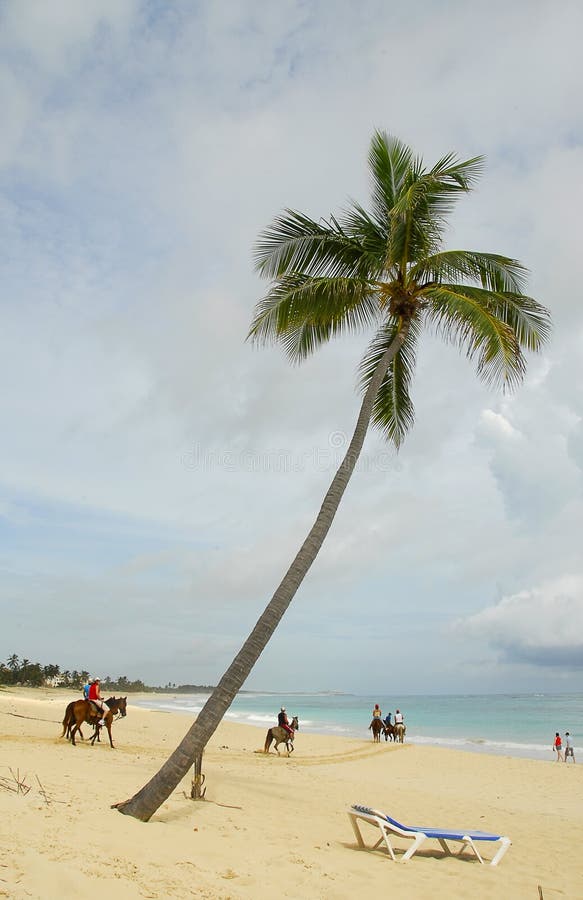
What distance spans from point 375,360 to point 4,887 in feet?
32.1

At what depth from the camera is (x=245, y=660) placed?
310 inches

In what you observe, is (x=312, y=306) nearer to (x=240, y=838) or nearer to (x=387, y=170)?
(x=387, y=170)

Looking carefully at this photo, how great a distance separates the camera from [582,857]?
867cm

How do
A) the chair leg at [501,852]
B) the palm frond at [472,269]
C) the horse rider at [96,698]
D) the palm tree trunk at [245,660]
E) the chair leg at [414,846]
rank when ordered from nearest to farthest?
the palm tree trunk at [245,660] < the chair leg at [414,846] < the chair leg at [501,852] < the palm frond at [472,269] < the horse rider at [96,698]

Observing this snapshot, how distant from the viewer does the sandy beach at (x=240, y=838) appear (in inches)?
204

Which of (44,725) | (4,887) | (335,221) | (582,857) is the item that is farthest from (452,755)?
(4,887)

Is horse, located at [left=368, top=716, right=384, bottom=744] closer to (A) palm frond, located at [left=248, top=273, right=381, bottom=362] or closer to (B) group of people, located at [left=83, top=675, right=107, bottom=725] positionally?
(B) group of people, located at [left=83, top=675, right=107, bottom=725]

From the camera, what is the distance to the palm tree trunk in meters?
7.16

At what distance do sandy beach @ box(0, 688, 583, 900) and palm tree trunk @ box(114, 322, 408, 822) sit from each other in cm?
32

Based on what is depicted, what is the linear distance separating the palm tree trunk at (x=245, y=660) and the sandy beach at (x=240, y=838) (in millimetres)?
319

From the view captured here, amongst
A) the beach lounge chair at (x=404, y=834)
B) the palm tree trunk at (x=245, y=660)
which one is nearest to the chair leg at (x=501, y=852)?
the beach lounge chair at (x=404, y=834)

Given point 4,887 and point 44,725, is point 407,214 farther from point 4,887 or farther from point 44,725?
point 44,725

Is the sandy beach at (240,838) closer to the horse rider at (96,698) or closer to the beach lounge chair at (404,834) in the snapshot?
→ the beach lounge chair at (404,834)

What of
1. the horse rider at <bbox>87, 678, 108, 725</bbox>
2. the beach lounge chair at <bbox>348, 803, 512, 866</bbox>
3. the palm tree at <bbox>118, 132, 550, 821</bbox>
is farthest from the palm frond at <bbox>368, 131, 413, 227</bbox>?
the horse rider at <bbox>87, 678, 108, 725</bbox>
